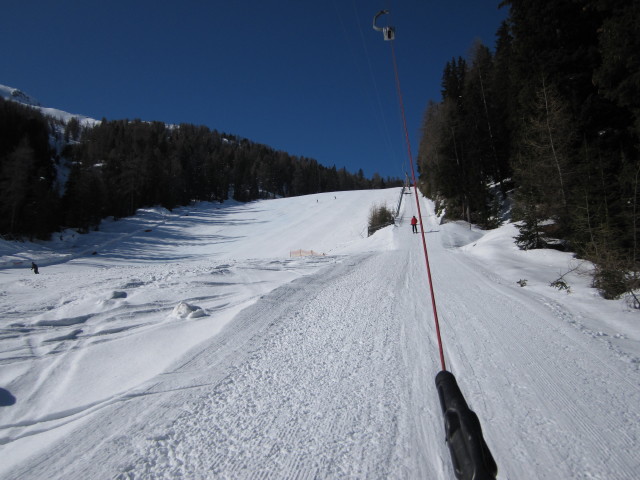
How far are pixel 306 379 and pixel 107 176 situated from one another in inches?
2369

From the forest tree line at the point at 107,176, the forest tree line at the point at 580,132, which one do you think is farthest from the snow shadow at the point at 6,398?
the forest tree line at the point at 107,176

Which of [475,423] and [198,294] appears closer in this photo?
[475,423]

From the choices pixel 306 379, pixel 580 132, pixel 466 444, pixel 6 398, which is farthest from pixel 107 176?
pixel 466 444

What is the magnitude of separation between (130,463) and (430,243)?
62.3ft

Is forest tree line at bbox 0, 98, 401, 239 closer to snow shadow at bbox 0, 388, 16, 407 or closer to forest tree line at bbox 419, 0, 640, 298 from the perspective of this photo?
snow shadow at bbox 0, 388, 16, 407

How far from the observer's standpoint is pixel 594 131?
13.2m

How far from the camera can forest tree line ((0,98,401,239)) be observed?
Result: 107ft

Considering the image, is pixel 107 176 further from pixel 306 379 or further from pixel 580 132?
pixel 306 379

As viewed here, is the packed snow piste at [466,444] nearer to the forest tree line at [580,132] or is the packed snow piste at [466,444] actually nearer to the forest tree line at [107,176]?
the forest tree line at [580,132]

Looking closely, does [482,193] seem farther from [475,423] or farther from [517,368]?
[475,423]

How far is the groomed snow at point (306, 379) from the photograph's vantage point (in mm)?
2350

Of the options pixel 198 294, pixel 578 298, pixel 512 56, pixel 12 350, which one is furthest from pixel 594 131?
pixel 12 350

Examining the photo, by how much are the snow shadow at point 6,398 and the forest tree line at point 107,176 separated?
1478 inches

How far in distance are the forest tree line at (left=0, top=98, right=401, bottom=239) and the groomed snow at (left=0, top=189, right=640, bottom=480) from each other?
109 ft
